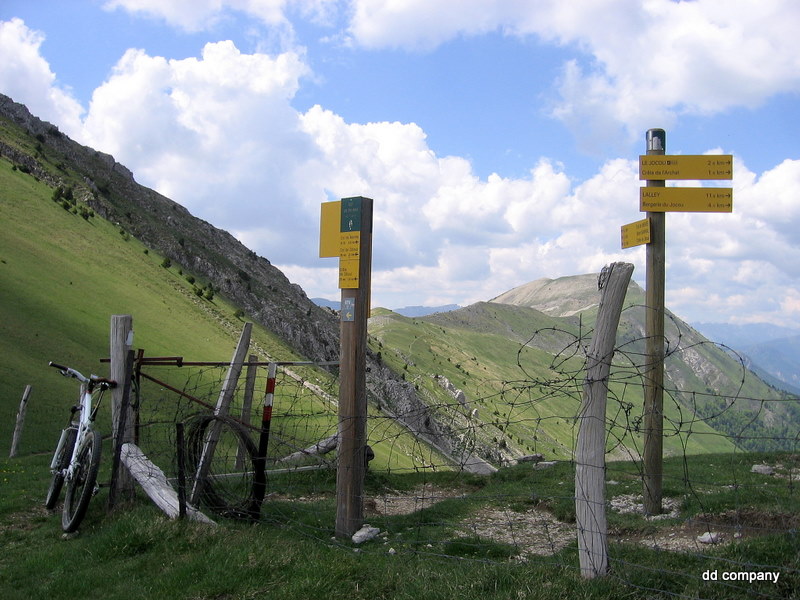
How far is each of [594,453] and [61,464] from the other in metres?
7.68

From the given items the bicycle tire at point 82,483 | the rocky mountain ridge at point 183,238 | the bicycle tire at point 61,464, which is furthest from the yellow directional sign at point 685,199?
the rocky mountain ridge at point 183,238

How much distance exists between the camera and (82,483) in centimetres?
859

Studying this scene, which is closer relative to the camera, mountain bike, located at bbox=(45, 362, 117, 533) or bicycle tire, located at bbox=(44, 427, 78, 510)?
mountain bike, located at bbox=(45, 362, 117, 533)

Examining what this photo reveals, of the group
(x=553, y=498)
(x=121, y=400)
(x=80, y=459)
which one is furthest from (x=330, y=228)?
(x=553, y=498)

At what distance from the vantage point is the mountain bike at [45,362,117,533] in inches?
311

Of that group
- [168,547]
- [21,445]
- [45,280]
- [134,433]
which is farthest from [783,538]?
[45,280]

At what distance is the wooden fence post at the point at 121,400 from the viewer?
828 centimetres

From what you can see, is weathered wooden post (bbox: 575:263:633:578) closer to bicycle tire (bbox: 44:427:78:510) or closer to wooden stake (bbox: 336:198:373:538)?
wooden stake (bbox: 336:198:373:538)

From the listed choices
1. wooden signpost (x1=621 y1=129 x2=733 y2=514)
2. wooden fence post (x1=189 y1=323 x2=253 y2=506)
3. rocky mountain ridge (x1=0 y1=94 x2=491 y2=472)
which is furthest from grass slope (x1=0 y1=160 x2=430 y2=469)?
wooden signpost (x1=621 y1=129 x2=733 y2=514)

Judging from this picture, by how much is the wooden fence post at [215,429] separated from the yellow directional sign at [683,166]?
6813mm

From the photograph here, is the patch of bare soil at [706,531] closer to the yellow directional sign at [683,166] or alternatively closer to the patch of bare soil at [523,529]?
the patch of bare soil at [523,529]

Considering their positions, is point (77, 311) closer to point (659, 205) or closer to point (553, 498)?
point (553, 498)

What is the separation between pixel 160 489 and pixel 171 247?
8178cm

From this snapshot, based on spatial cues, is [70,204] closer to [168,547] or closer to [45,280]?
[45,280]
